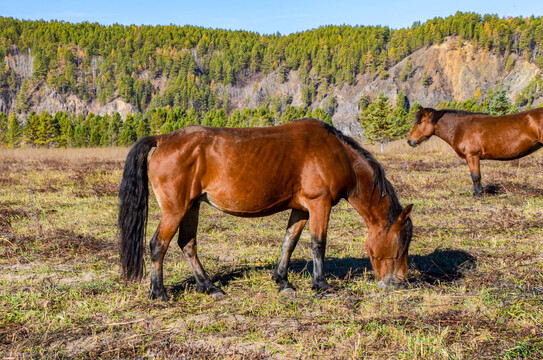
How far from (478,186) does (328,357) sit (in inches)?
357

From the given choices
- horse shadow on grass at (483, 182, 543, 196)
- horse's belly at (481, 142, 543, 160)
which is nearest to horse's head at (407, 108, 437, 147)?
horse's belly at (481, 142, 543, 160)

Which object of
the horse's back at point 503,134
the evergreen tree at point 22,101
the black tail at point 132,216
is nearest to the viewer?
the black tail at point 132,216

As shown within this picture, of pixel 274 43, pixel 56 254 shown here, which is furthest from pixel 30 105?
pixel 56 254

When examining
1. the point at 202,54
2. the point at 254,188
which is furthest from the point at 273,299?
the point at 202,54

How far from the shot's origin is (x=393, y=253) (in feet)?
15.3

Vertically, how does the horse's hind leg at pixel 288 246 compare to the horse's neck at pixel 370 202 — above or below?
below

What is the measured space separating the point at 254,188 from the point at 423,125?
8704 millimetres

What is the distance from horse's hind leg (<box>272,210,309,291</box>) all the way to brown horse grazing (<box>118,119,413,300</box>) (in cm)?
2

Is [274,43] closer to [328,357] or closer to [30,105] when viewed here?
[30,105]

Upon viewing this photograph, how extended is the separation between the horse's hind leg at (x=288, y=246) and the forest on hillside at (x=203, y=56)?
412 feet

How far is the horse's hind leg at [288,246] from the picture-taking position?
4.80 metres

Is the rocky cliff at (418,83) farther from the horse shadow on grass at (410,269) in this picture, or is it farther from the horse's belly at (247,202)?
the horse's belly at (247,202)

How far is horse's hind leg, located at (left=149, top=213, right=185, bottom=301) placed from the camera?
4.40 meters

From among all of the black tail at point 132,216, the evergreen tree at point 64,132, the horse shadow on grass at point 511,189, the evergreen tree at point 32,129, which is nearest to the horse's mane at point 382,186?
the black tail at point 132,216
